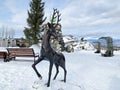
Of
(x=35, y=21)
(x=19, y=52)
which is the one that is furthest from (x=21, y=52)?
(x=35, y=21)

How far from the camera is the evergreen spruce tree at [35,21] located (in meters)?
40.3

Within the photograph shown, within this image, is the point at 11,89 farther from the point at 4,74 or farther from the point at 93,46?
the point at 93,46

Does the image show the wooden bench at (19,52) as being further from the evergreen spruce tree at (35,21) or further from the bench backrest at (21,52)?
the evergreen spruce tree at (35,21)

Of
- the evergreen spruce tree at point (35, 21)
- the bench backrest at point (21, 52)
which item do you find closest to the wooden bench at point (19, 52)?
the bench backrest at point (21, 52)

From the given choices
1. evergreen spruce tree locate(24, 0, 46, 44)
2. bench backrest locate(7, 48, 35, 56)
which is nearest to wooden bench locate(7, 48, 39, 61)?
bench backrest locate(7, 48, 35, 56)

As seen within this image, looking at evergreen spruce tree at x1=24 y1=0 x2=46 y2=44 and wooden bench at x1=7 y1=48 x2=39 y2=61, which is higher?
evergreen spruce tree at x1=24 y1=0 x2=46 y2=44

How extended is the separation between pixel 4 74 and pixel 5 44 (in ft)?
114

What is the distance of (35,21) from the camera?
136ft

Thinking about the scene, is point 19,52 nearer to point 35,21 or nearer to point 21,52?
point 21,52

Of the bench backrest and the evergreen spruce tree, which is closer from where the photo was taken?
the bench backrest

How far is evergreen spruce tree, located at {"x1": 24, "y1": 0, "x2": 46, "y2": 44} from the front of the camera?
4028 cm

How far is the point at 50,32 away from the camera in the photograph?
819 cm

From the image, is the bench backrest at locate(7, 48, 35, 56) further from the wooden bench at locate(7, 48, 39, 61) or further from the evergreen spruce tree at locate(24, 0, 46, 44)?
the evergreen spruce tree at locate(24, 0, 46, 44)

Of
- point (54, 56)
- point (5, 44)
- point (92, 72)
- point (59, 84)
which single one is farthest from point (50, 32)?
point (5, 44)
